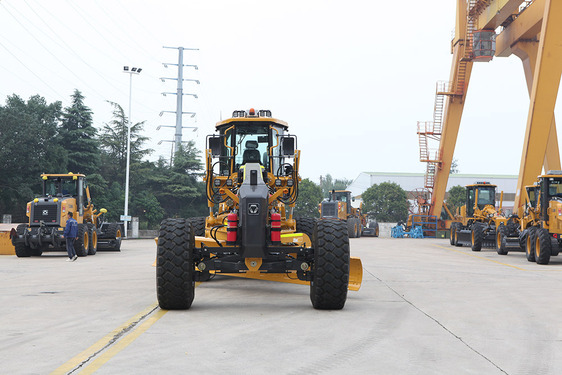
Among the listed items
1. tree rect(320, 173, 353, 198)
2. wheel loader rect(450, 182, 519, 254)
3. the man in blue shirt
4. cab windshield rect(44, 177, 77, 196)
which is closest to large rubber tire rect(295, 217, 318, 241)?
the man in blue shirt

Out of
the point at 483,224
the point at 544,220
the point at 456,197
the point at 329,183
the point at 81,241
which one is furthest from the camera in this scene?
the point at 329,183

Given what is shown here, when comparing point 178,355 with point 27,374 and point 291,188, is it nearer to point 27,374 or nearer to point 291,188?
point 27,374

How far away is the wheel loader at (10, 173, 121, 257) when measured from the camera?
2294cm

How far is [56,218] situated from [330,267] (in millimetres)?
16917

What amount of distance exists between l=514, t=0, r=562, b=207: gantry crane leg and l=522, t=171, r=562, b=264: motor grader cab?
5449 mm

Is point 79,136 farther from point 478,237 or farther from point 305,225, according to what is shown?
point 305,225

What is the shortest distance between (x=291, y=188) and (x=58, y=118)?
143ft

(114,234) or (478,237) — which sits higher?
(478,237)

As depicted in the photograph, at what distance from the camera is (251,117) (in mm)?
11781

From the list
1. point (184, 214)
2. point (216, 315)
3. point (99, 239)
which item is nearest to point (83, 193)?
point (99, 239)

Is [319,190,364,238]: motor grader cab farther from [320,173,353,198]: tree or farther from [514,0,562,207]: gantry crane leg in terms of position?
[320,173,353,198]: tree

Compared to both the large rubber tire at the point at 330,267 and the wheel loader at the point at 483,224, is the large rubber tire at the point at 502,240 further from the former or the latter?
the large rubber tire at the point at 330,267

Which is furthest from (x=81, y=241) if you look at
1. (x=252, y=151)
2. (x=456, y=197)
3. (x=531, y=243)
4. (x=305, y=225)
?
(x=456, y=197)

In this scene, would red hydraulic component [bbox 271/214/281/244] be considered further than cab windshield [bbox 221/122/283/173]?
No
